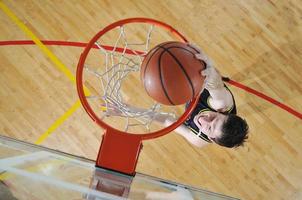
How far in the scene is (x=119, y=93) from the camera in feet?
9.73

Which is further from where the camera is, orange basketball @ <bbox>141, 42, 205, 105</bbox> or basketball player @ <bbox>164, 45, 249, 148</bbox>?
basketball player @ <bbox>164, 45, 249, 148</bbox>

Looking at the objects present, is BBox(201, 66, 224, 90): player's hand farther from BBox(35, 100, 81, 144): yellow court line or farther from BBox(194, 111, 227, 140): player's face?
BBox(35, 100, 81, 144): yellow court line

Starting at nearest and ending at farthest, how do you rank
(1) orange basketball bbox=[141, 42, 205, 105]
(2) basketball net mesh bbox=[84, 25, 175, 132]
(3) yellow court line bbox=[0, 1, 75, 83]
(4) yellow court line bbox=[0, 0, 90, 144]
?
(1) orange basketball bbox=[141, 42, 205, 105], (2) basketball net mesh bbox=[84, 25, 175, 132], (4) yellow court line bbox=[0, 0, 90, 144], (3) yellow court line bbox=[0, 1, 75, 83]

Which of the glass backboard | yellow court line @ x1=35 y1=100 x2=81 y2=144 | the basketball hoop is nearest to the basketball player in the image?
the basketball hoop

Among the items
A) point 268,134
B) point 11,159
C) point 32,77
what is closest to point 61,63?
point 32,77

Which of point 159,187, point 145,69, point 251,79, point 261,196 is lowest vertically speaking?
point 261,196

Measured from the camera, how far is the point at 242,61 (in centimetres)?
359

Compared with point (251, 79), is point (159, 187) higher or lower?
lower

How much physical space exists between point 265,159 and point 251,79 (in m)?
0.73

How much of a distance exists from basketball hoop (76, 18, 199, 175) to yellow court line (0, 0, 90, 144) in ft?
0.58

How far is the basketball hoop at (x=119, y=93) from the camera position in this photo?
2.28 m

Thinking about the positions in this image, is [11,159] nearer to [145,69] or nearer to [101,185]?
[101,185]

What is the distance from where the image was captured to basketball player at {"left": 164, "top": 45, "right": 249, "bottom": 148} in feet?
7.93

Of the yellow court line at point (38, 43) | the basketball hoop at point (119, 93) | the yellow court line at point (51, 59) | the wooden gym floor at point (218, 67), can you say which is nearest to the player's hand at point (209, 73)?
the basketball hoop at point (119, 93)
